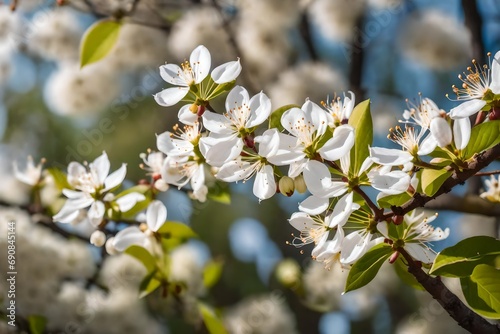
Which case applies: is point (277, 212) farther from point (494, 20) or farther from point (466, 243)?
point (466, 243)

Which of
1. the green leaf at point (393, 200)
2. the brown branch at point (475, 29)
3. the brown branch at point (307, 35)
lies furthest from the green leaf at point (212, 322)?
the brown branch at point (307, 35)

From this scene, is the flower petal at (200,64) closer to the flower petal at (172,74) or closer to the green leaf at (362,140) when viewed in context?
the flower petal at (172,74)

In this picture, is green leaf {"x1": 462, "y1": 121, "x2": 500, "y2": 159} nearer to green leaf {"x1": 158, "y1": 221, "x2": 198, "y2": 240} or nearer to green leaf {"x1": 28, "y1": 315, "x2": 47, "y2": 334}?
green leaf {"x1": 158, "y1": 221, "x2": 198, "y2": 240}

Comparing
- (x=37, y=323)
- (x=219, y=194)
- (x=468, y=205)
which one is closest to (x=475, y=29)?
(x=468, y=205)

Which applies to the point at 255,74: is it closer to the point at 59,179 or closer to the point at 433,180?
the point at 59,179

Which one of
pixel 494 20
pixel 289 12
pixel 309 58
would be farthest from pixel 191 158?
pixel 309 58
